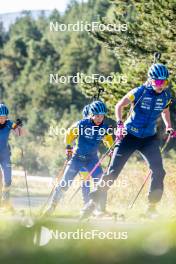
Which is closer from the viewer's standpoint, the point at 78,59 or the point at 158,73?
the point at 158,73

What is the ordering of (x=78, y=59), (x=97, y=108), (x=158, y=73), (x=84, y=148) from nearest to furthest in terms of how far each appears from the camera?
(x=158, y=73) < (x=97, y=108) < (x=84, y=148) < (x=78, y=59)

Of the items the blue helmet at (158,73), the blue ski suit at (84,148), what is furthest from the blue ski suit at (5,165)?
the blue helmet at (158,73)

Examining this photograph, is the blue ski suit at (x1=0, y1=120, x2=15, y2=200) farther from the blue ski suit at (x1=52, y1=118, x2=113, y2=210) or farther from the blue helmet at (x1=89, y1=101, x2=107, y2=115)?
the blue helmet at (x1=89, y1=101, x2=107, y2=115)

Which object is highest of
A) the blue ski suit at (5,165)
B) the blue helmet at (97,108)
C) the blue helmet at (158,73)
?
the blue helmet at (158,73)

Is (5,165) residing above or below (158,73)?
below

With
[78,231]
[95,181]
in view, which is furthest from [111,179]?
[78,231]

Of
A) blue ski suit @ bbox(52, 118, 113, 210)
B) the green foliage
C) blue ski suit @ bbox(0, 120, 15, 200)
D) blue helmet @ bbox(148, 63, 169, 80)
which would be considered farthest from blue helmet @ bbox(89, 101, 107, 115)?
blue ski suit @ bbox(0, 120, 15, 200)

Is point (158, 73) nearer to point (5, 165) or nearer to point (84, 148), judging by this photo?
point (84, 148)

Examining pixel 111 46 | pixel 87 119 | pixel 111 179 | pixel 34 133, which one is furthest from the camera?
pixel 34 133

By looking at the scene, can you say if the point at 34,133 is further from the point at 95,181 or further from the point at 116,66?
the point at 95,181

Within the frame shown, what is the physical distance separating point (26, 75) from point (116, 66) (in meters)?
3.97

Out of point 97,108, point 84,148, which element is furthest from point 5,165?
point 97,108

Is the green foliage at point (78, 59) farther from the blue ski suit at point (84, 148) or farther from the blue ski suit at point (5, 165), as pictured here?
the blue ski suit at point (5, 165)

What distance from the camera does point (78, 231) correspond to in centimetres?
385
